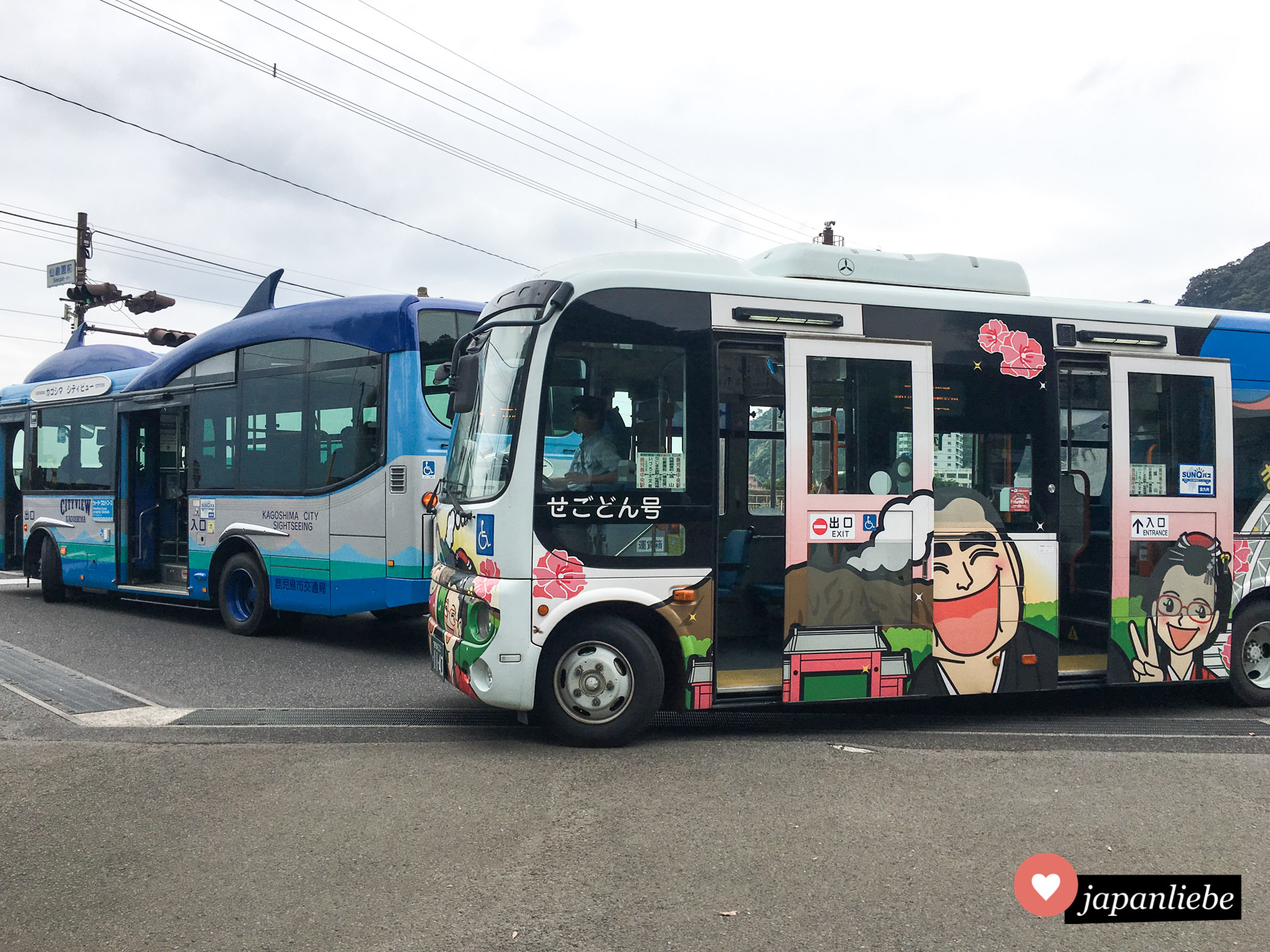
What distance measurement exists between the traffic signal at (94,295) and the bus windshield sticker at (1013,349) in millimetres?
24059

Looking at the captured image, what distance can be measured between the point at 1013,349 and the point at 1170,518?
5.75 ft

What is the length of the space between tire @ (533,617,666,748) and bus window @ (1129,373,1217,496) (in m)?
3.83

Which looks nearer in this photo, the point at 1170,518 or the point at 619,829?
the point at 619,829

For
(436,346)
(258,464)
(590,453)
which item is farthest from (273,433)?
(590,453)

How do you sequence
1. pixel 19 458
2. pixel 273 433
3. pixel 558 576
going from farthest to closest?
1. pixel 19 458
2. pixel 273 433
3. pixel 558 576

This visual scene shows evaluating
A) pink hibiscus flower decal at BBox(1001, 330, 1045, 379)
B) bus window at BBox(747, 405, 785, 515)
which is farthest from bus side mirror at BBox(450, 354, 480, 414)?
pink hibiscus flower decal at BBox(1001, 330, 1045, 379)

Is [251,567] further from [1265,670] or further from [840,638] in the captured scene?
[1265,670]

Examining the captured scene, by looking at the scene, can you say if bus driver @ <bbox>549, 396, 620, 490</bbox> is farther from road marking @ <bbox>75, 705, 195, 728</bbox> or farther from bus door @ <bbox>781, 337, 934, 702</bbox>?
road marking @ <bbox>75, 705, 195, 728</bbox>

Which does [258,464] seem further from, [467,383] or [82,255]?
[82,255]

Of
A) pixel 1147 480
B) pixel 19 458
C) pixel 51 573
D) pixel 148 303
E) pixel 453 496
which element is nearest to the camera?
pixel 453 496

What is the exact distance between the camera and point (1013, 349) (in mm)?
6688

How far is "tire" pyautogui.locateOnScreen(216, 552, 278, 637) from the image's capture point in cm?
1012

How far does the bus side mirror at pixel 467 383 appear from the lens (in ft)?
20.0

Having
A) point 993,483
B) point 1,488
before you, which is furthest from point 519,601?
point 1,488
